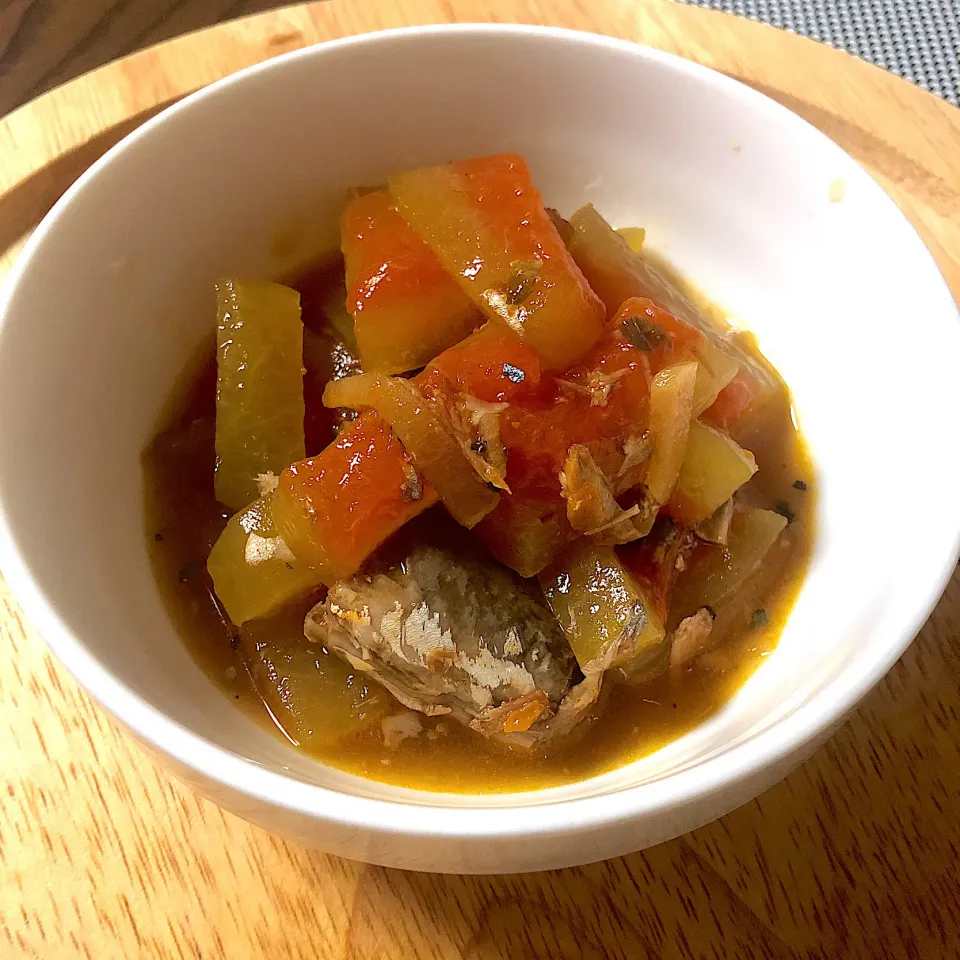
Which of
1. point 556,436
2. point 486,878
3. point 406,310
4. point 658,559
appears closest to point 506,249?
point 406,310

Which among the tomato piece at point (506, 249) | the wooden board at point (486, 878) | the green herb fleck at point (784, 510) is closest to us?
the wooden board at point (486, 878)

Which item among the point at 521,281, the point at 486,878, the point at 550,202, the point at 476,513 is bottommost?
the point at 486,878

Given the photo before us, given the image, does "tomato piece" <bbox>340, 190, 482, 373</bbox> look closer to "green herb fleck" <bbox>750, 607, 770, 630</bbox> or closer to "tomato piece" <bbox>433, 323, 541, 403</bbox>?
"tomato piece" <bbox>433, 323, 541, 403</bbox>

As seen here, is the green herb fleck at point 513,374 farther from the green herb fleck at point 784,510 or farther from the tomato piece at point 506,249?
the green herb fleck at point 784,510

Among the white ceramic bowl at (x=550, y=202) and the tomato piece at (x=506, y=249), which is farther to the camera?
the tomato piece at (x=506, y=249)

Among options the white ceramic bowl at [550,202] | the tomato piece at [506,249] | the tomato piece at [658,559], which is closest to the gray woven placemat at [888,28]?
the white ceramic bowl at [550,202]

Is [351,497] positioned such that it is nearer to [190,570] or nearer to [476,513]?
[476,513]
